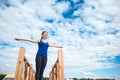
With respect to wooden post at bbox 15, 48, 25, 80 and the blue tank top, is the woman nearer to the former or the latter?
the blue tank top

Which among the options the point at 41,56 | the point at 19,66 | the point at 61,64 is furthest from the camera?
the point at 61,64

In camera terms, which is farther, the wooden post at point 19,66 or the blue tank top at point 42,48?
the blue tank top at point 42,48

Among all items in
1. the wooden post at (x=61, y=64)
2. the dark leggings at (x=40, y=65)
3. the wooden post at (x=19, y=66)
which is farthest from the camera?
the wooden post at (x=61, y=64)

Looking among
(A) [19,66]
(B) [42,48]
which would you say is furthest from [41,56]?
(A) [19,66]

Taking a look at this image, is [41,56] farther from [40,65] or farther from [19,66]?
[19,66]

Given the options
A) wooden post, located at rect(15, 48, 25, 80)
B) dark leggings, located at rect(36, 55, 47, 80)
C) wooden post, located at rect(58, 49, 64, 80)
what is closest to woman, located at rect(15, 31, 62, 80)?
dark leggings, located at rect(36, 55, 47, 80)

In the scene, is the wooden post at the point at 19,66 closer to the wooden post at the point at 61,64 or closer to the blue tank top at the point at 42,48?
the blue tank top at the point at 42,48

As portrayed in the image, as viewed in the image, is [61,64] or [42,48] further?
[61,64]

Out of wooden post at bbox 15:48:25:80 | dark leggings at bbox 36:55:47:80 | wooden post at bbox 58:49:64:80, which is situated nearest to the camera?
wooden post at bbox 15:48:25:80

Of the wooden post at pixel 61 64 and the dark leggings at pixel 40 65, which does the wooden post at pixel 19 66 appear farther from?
the wooden post at pixel 61 64

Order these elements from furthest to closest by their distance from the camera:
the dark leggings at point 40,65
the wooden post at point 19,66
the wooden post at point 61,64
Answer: the wooden post at point 61,64 < the dark leggings at point 40,65 < the wooden post at point 19,66

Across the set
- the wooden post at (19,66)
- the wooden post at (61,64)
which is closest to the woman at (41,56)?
the wooden post at (19,66)

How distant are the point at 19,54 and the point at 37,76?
90 cm

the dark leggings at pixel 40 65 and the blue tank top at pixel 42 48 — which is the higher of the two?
the blue tank top at pixel 42 48
